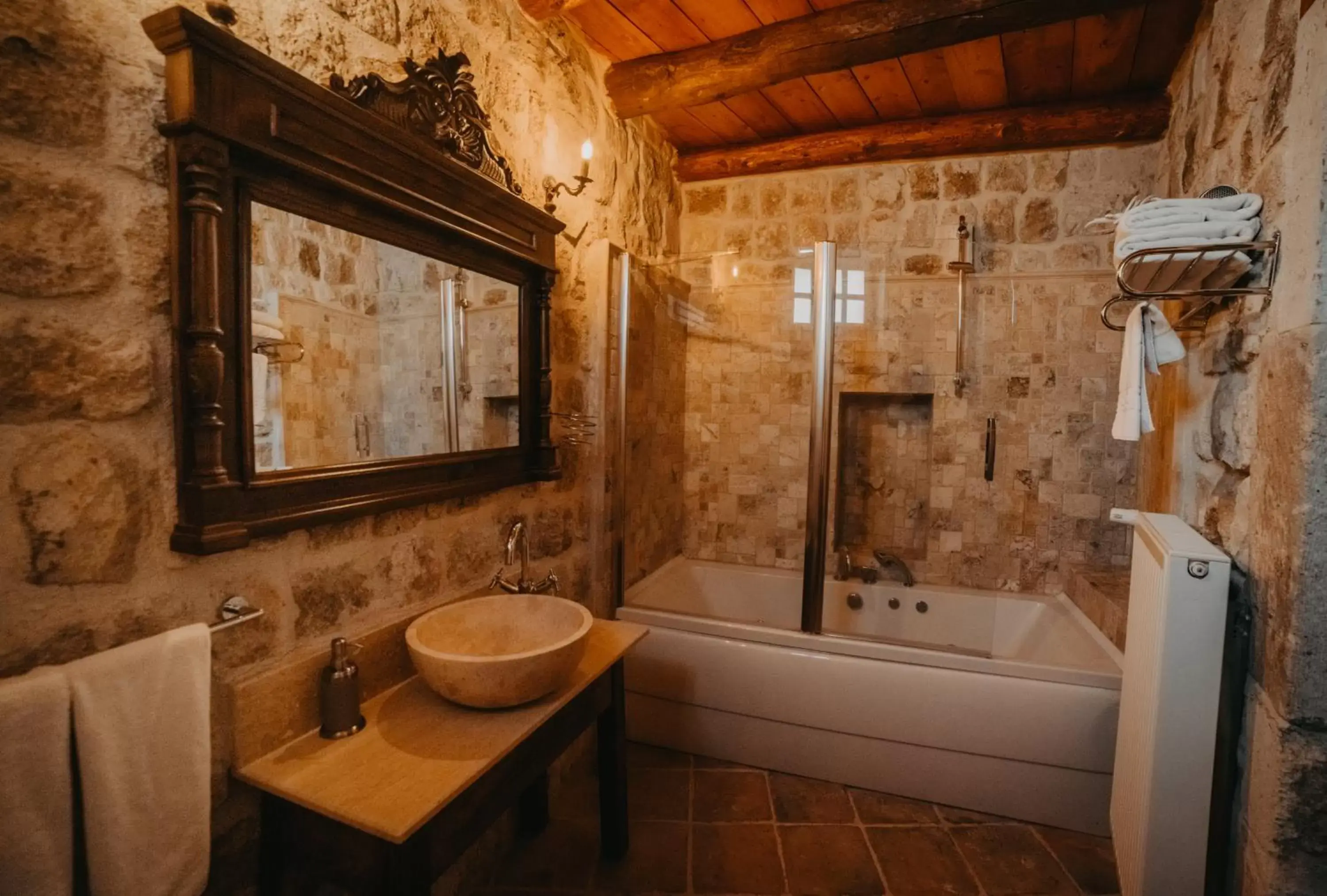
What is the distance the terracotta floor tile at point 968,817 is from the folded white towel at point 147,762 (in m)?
2.06

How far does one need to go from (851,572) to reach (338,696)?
2177mm

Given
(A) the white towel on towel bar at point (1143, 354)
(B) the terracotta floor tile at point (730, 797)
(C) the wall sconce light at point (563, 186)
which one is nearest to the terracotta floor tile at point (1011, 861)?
(B) the terracotta floor tile at point (730, 797)

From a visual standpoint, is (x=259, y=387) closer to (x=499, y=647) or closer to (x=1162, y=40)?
(x=499, y=647)

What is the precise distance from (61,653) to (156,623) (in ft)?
0.38

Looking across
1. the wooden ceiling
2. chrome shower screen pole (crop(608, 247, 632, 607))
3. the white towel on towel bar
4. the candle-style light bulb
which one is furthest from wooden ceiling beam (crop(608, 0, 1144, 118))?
the white towel on towel bar

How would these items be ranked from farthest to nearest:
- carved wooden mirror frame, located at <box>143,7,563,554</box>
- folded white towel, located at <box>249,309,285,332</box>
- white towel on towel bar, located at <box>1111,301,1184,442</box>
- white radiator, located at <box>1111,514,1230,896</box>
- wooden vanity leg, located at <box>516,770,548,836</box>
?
wooden vanity leg, located at <box>516,770,548,836</box> → white towel on towel bar, located at <box>1111,301,1184,442</box> → white radiator, located at <box>1111,514,1230,896</box> → folded white towel, located at <box>249,309,285,332</box> → carved wooden mirror frame, located at <box>143,7,563,554</box>

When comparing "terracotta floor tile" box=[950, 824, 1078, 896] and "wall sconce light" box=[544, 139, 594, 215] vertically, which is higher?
"wall sconce light" box=[544, 139, 594, 215]

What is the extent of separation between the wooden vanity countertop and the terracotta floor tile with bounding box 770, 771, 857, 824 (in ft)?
3.60

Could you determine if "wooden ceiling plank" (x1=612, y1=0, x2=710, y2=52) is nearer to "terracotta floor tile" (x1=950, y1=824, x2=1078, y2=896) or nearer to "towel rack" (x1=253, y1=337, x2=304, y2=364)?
"towel rack" (x1=253, y1=337, x2=304, y2=364)

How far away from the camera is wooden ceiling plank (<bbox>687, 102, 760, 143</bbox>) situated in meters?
2.61

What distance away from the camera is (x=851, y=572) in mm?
2736

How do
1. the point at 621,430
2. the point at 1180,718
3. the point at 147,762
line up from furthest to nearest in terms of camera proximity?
the point at 621,430, the point at 1180,718, the point at 147,762

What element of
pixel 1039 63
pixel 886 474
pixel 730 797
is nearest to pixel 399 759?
pixel 730 797

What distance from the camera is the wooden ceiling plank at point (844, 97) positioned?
235 centimetres
